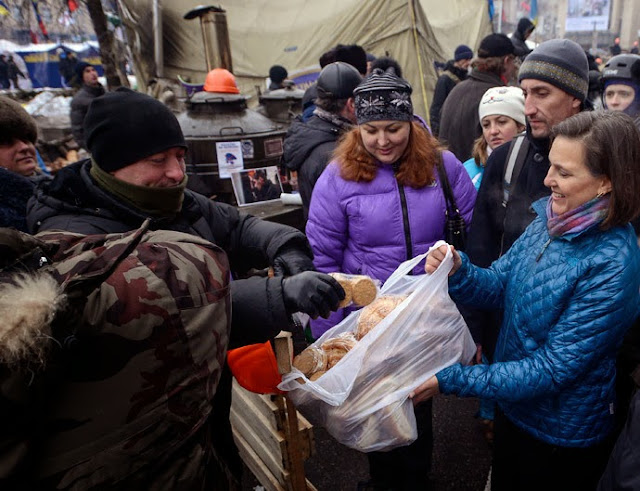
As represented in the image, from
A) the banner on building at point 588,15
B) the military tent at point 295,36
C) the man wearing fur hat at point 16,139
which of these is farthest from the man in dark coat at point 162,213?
the banner on building at point 588,15

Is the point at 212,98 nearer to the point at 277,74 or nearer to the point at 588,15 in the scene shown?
the point at 277,74

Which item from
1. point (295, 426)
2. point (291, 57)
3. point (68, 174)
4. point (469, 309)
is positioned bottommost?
point (295, 426)

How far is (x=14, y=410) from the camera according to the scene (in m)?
0.68

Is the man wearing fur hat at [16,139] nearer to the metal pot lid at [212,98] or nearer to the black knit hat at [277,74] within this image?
the metal pot lid at [212,98]

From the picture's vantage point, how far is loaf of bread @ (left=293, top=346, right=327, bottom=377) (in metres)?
1.58

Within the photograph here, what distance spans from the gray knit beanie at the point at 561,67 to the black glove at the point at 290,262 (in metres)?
1.39

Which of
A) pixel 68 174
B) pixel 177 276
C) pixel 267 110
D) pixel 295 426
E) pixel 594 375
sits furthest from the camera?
pixel 267 110

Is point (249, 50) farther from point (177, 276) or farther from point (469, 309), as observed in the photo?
point (177, 276)

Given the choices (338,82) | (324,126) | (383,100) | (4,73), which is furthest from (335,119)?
(4,73)

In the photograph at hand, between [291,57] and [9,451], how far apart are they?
464 inches

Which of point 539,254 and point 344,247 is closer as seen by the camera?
point 539,254

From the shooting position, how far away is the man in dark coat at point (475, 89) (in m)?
4.07

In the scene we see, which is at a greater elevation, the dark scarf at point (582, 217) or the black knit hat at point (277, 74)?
the black knit hat at point (277, 74)

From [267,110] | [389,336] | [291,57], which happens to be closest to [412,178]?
[389,336]
